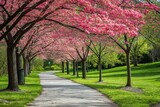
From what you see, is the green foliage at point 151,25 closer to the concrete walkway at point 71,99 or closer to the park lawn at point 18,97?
the concrete walkway at point 71,99

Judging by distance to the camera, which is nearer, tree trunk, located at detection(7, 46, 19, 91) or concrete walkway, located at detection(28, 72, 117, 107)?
concrete walkway, located at detection(28, 72, 117, 107)

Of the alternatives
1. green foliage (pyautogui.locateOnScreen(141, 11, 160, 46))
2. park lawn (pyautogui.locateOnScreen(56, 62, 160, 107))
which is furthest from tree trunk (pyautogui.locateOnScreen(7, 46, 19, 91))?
green foliage (pyautogui.locateOnScreen(141, 11, 160, 46))

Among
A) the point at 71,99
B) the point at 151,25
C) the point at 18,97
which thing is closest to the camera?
the point at 71,99

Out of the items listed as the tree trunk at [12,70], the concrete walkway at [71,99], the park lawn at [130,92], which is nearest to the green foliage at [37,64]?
the park lawn at [130,92]

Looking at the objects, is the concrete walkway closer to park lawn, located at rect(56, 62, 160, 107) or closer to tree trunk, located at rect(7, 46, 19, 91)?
park lawn, located at rect(56, 62, 160, 107)

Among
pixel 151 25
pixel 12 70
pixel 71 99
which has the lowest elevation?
pixel 71 99

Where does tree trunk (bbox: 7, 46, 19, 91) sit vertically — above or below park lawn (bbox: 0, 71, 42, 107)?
above

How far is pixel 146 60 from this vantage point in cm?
8119

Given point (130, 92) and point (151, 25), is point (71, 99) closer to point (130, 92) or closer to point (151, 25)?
point (130, 92)

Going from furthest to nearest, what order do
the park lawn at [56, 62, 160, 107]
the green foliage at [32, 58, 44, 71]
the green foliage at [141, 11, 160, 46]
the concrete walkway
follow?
1. the green foliage at [32, 58, 44, 71]
2. the green foliage at [141, 11, 160, 46]
3. the park lawn at [56, 62, 160, 107]
4. the concrete walkway

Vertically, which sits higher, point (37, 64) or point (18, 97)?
point (37, 64)

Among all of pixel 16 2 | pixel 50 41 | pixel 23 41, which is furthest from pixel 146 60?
pixel 16 2

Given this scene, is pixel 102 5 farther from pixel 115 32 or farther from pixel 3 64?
pixel 3 64

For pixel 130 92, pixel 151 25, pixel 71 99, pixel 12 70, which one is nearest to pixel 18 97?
pixel 71 99
